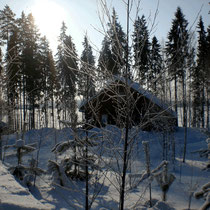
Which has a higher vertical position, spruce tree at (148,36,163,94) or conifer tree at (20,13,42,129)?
conifer tree at (20,13,42,129)

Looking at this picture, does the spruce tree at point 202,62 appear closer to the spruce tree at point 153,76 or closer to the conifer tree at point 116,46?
the spruce tree at point 153,76

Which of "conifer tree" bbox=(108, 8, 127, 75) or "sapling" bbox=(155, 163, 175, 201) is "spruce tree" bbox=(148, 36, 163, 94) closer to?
"conifer tree" bbox=(108, 8, 127, 75)

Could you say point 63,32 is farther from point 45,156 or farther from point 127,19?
point 127,19

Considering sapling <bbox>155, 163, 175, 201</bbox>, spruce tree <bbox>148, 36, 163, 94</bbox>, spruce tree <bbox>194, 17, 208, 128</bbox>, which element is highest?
spruce tree <bbox>194, 17, 208, 128</bbox>

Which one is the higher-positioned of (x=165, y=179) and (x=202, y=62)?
(x=202, y=62)

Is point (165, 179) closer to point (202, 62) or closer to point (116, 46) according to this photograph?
point (116, 46)

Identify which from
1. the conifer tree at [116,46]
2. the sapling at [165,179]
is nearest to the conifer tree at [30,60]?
Answer: the sapling at [165,179]

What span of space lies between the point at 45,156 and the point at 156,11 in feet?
46.1

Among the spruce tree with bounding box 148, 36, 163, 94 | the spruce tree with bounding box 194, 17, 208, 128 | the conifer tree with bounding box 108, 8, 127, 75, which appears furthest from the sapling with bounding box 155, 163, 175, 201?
the spruce tree with bounding box 194, 17, 208, 128

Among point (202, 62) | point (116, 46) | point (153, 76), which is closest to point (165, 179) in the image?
point (153, 76)

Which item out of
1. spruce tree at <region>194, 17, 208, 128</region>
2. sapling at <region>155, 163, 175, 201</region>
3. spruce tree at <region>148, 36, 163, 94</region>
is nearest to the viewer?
spruce tree at <region>148, 36, 163, 94</region>

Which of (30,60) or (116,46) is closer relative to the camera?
(116,46)

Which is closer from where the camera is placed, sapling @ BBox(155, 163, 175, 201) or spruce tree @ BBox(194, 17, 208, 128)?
sapling @ BBox(155, 163, 175, 201)

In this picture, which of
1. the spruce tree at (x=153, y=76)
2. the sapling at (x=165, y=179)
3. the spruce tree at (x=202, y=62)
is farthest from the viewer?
the spruce tree at (x=202, y=62)
